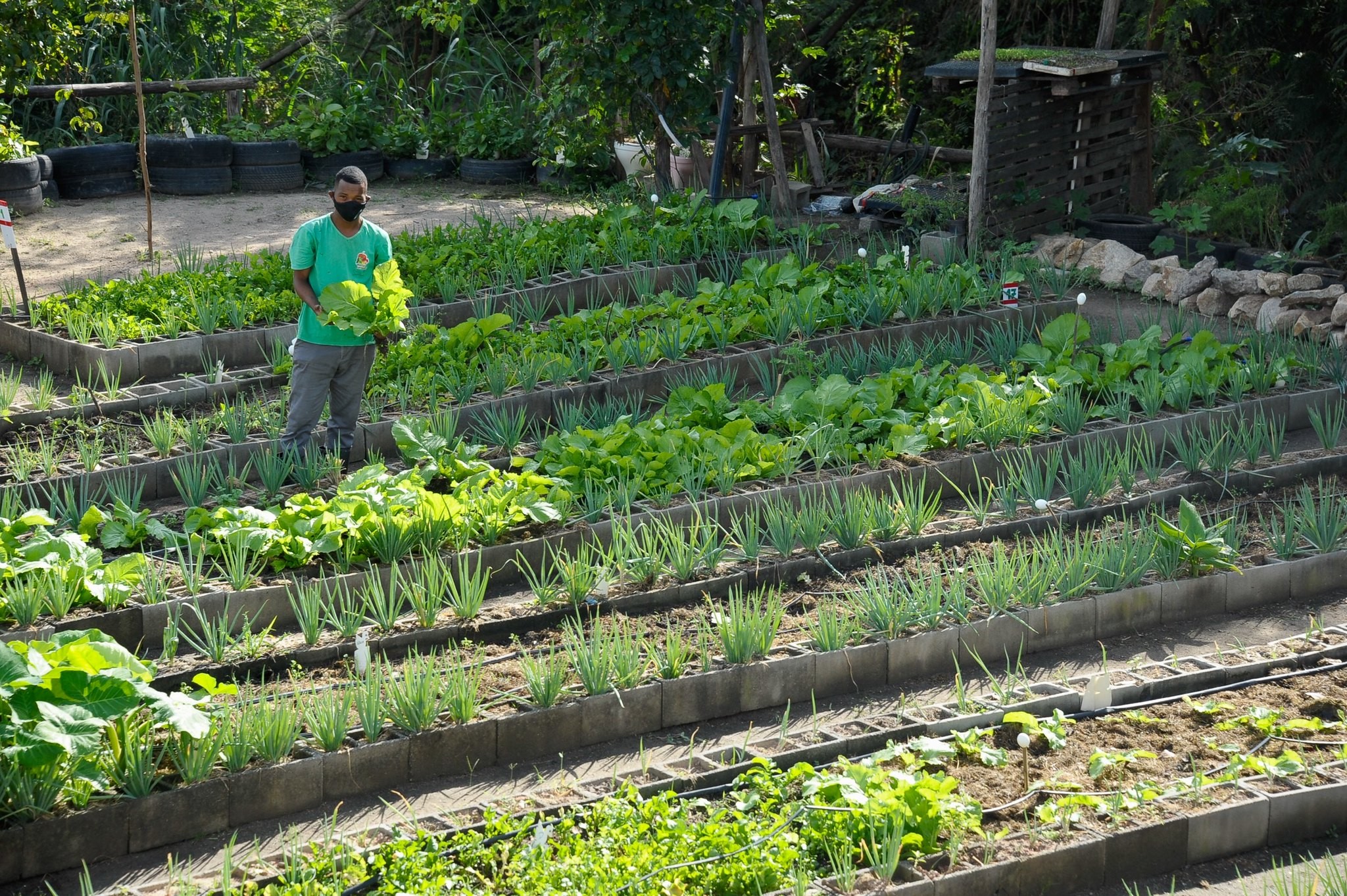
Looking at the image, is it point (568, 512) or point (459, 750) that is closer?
point (459, 750)

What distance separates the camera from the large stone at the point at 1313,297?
7895 mm

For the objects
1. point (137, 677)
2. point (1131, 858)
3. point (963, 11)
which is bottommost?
point (1131, 858)

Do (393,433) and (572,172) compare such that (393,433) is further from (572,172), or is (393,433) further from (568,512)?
(572,172)

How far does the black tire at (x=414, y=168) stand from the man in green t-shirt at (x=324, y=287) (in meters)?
7.70

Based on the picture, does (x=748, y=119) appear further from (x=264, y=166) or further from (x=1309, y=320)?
(x=1309, y=320)

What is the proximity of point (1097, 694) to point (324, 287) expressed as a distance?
12.4ft

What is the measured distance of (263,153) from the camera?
508 inches

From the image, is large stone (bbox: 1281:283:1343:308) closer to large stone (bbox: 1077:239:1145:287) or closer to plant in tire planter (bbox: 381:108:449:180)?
large stone (bbox: 1077:239:1145:287)

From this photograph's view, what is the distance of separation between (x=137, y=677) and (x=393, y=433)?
2.52 metres

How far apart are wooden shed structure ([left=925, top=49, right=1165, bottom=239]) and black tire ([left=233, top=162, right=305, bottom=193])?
6.10 meters

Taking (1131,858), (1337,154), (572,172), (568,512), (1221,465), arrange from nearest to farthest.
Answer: (1131,858)
(568,512)
(1221,465)
(1337,154)
(572,172)

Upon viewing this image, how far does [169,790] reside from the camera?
3.65 metres

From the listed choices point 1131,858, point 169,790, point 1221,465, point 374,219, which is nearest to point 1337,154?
point 1221,465

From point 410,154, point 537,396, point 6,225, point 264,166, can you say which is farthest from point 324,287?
point 410,154
